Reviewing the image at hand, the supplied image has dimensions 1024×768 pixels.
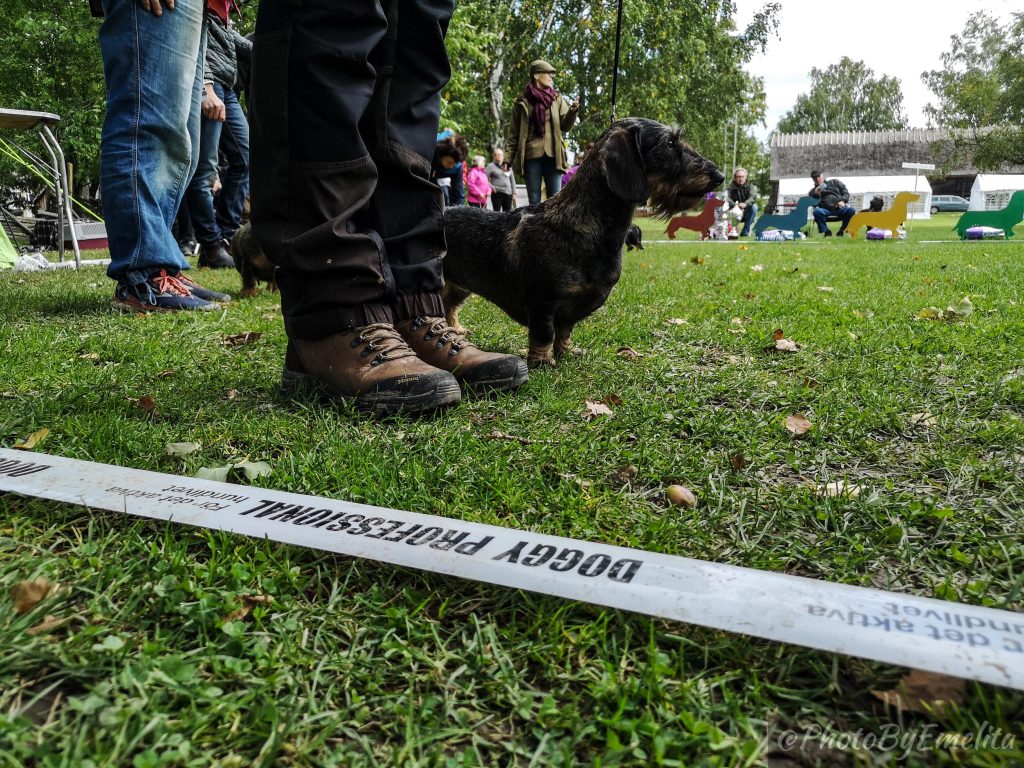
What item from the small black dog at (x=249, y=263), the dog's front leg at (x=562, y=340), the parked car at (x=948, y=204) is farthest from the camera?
the parked car at (x=948, y=204)

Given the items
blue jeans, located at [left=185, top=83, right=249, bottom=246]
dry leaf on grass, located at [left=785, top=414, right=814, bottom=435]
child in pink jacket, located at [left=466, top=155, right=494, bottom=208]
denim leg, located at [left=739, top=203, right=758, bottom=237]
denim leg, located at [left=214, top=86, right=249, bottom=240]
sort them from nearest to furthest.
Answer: dry leaf on grass, located at [left=785, top=414, right=814, bottom=435] < blue jeans, located at [left=185, top=83, right=249, bottom=246] < denim leg, located at [left=214, top=86, right=249, bottom=240] < child in pink jacket, located at [left=466, top=155, right=494, bottom=208] < denim leg, located at [left=739, top=203, right=758, bottom=237]

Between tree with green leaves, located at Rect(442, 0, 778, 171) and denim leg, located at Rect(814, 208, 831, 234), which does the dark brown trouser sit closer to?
denim leg, located at Rect(814, 208, 831, 234)

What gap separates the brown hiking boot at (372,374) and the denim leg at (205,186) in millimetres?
4312

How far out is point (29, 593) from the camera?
3.60ft

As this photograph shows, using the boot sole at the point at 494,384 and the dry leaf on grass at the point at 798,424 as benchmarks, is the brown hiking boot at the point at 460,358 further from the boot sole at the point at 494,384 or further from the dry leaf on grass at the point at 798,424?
the dry leaf on grass at the point at 798,424

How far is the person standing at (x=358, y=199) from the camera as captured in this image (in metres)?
2.11

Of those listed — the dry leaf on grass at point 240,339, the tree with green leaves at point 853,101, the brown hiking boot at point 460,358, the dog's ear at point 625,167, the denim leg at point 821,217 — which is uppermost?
the tree with green leaves at point 853,101

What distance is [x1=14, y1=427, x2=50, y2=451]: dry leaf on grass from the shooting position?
1874 millimetres

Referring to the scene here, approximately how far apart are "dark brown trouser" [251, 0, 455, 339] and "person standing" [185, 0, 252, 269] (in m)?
2.99

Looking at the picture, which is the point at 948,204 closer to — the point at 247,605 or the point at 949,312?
the point at 949,312

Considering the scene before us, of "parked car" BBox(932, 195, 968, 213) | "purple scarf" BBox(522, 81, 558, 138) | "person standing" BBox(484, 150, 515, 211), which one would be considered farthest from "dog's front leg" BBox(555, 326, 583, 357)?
"parked car" BBox(932, 195, 968, 213)

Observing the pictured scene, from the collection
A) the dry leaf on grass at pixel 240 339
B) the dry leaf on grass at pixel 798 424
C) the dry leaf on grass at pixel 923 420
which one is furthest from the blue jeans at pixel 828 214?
the dry leaf on grass at pixel 798 424

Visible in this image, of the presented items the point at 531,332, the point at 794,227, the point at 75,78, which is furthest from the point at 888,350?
the point at 75,78

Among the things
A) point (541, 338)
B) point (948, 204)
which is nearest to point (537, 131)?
point (541, 338)
